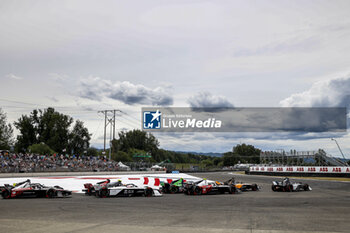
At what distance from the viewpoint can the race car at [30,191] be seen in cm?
1908

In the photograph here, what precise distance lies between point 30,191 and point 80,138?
77645 mm

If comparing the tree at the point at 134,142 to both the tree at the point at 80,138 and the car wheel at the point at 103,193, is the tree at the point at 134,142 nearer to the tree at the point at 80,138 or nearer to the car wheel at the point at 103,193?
the tree at the point at 80,138

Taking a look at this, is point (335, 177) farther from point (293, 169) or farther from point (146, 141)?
point (146, 141)

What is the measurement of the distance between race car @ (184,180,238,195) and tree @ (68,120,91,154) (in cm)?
7403

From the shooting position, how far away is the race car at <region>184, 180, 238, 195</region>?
21.9m

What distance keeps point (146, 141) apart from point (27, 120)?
225 feet

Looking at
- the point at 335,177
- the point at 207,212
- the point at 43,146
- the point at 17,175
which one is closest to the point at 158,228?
the point at 207,212

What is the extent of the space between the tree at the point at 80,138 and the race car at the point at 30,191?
73.7 metres

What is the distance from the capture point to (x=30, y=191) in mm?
19438

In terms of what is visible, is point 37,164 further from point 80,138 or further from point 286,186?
point 80,138

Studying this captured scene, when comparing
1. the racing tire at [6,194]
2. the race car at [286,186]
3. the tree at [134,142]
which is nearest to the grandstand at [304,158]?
the race car at [286,186]

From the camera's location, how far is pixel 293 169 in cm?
4691

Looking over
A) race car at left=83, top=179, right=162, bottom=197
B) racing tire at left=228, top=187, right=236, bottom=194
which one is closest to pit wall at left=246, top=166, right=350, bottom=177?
racing tire at left=228, top=187, right=236, bottom=194

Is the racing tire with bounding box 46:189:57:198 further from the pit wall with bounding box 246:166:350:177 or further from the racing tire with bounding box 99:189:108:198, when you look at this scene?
the pit wall with bounding box 246:166:350:177
